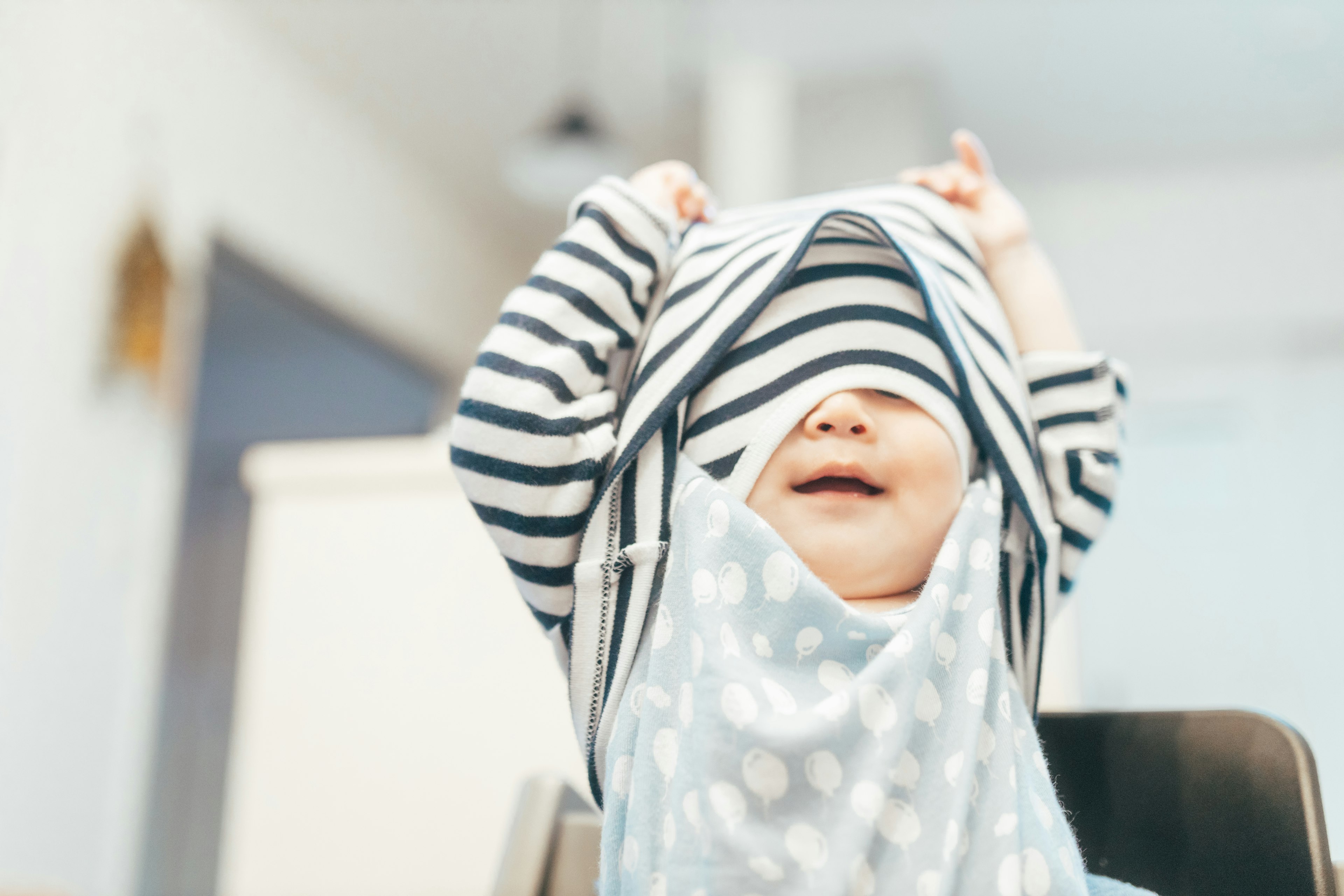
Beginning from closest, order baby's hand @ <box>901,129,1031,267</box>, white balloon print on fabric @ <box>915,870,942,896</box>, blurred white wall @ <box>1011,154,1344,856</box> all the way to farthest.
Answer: white balloon print on fabric @ <box>915,870,942,896</box>, baby's hand @ <box>901,129,1031,267</box>, blurred white wall @ <box>1011,154,1344,856</box>

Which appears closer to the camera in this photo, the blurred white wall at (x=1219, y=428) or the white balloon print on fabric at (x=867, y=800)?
the white balloon print on fabric at (x=867, y=800)

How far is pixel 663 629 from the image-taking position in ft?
1.54

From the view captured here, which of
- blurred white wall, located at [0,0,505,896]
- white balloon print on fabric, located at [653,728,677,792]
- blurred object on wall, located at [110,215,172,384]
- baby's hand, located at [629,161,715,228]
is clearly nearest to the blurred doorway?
blurred white wall, located at [0,0,505,896]

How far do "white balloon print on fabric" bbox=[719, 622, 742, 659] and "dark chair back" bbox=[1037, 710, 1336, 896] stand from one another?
232 millimetres

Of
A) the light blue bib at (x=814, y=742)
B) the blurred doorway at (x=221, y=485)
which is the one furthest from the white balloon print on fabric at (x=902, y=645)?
the blurred doorway at (x=221, y=485)

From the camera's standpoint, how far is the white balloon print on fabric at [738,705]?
1.34ft

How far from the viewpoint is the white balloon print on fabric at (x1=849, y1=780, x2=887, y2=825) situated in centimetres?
40

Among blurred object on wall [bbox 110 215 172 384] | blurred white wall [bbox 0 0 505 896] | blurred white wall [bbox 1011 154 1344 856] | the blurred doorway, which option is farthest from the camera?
blurred white wall [bbox 1011 154 1344 856]

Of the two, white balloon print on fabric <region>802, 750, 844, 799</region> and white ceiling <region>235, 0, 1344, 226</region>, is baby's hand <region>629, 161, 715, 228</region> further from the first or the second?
white ceiling <region>235, 0, 1344, 226</region>

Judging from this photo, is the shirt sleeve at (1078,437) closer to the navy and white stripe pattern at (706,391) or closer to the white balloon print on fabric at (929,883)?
the navy and white stripe pattern at (706,391)

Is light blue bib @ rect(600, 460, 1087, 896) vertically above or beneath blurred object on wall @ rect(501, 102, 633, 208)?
beneath

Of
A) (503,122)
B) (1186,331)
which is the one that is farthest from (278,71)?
(1186,331)

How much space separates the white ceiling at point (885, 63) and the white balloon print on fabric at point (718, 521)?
1.71m

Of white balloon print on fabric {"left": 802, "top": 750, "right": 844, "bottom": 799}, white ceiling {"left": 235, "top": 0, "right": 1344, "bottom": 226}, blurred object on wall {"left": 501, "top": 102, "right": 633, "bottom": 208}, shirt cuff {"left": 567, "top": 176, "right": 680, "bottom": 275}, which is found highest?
white ceiling {"left": 235, "top": 0, "right": 1344, "bottom": 226}
